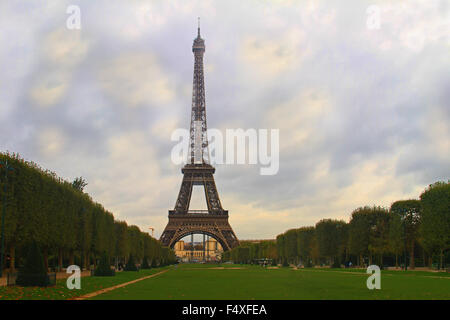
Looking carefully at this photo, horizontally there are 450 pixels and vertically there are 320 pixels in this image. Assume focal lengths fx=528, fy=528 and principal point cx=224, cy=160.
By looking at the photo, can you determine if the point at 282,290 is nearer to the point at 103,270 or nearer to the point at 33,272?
the point at 33,272

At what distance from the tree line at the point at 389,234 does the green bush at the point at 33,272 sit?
38.0m

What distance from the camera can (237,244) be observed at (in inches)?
4719

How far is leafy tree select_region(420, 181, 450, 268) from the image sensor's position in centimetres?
5144

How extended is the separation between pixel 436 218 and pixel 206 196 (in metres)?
69.1

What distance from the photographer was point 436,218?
2067 inches

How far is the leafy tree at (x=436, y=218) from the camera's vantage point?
169 ft

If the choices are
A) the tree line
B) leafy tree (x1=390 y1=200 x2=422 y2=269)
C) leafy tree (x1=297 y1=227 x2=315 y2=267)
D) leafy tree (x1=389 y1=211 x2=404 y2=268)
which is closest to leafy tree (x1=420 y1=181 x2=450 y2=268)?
the tree line

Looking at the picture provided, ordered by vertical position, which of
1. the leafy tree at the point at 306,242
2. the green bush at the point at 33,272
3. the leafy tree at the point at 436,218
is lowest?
the leafy tree at the point at 306,242

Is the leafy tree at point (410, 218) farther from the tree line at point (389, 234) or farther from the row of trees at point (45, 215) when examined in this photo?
the row of trees at point (45, 215)

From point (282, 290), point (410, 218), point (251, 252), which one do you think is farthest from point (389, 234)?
point (251, 252)

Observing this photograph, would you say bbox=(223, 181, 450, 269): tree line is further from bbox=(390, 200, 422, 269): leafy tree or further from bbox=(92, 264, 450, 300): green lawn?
bbox=(92, 264, 450, 300): green lawn

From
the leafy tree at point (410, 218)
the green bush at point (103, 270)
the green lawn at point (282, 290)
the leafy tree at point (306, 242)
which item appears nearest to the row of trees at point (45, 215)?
the green bush at point (103, 270)
